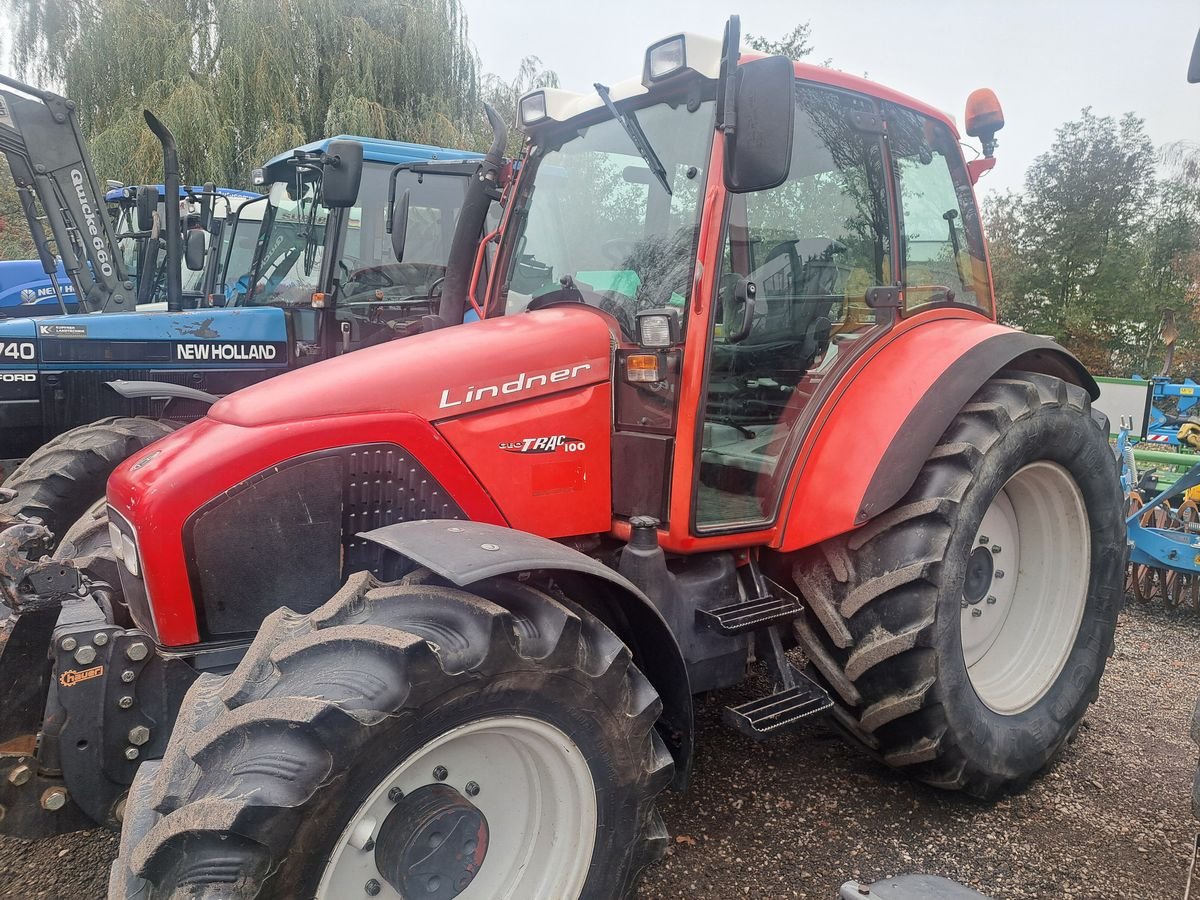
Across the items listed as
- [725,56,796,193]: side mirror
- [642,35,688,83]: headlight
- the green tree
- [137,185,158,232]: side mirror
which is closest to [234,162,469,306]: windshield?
[137,185,158,232]: side mirror

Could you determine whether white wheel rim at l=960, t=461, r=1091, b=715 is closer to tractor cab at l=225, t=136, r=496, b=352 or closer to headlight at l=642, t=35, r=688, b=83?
headlight at l=642, t=35, r=688, b=83

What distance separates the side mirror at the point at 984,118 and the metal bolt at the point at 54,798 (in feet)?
12.1

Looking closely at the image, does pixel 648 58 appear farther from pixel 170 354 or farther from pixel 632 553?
pixel 170 354

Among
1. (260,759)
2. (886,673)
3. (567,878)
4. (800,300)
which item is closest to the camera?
(260,759)

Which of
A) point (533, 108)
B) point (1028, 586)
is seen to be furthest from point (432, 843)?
point (1028, 586)

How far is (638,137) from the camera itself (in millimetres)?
2656

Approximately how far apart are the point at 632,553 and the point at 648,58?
141 cm

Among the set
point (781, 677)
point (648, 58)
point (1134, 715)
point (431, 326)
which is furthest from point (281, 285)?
point (1134, 715)

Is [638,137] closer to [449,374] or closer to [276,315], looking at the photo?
[449,374]

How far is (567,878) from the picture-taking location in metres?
2.05

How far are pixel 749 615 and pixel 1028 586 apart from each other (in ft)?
4.53

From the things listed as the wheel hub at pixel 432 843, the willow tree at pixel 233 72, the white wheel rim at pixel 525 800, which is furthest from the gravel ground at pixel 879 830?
the willow tree at pixel 233 72

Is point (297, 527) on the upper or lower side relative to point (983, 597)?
upper

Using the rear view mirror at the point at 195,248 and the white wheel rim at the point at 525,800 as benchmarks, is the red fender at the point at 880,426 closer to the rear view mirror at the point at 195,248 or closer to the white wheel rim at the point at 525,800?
the white wheel rim at the point at 525,800
